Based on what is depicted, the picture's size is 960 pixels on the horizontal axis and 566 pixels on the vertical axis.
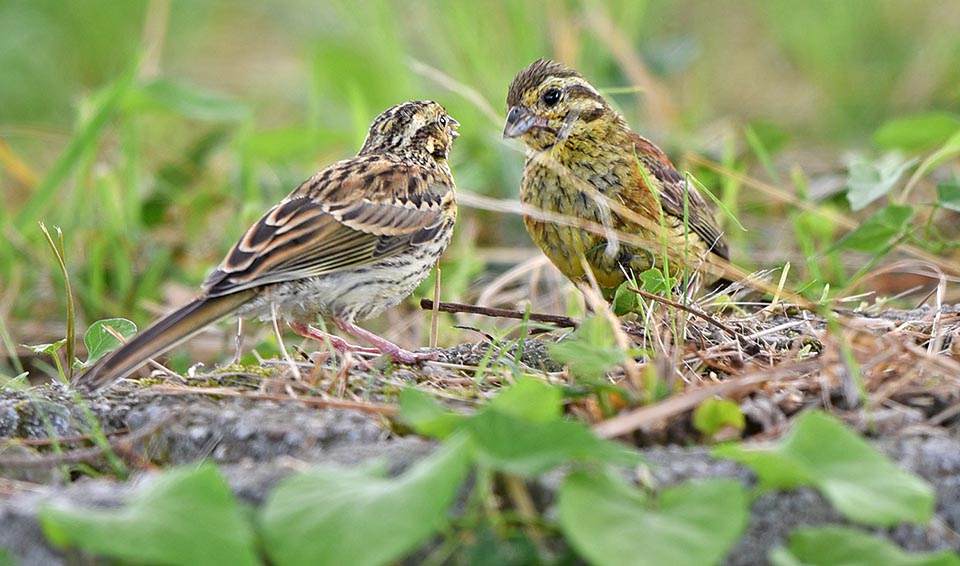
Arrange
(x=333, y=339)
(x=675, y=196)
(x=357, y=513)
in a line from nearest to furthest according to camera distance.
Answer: (x=357, y=513)
(x=333, y=339)
(x=675, y=196)

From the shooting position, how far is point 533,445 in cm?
275

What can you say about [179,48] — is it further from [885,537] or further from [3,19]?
[885,537]

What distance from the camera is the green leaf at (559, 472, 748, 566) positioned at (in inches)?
102

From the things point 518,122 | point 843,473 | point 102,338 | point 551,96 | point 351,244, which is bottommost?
point 843,473

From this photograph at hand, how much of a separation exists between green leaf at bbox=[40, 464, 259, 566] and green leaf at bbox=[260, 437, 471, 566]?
0.26 feet

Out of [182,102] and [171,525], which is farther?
[182,102]

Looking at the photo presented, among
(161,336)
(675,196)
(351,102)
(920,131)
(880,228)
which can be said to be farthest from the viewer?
(351,102)

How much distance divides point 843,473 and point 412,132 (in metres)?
3.19

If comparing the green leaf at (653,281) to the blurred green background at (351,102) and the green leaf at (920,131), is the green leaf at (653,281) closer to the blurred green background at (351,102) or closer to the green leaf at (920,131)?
the blurred green background at (351,102)

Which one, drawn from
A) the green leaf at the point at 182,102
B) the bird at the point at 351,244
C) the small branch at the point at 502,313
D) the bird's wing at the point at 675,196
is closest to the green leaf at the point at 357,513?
the bird at the point at 351,244

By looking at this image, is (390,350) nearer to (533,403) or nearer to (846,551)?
(533,403)

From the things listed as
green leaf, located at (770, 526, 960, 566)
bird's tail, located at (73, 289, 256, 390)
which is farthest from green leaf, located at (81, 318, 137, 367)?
green leaf, located at (770, 526, 960, 566)

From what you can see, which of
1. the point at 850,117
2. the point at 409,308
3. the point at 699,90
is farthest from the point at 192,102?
the point at 850,117

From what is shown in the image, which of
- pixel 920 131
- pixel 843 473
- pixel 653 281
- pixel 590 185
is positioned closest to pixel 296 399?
pixel 653 281
